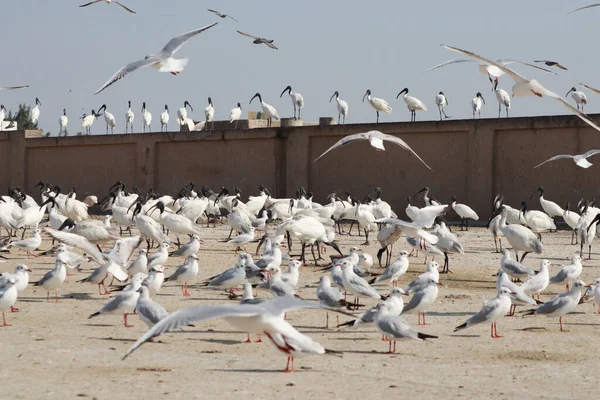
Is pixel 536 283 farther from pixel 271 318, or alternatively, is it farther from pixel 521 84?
pixel 271 318

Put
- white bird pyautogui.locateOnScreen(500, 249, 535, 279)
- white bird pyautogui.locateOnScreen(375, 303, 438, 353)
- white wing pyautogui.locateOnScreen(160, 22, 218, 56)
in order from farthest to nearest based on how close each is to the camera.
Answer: white bird pyautogui.locateOnScreen(500, 249, 535, 279) < white wing pyautogui.locateOnScreen(160, 22, 218, 56) < white bird pyautogui.locateOnScreen(375, 303, 438, 353)

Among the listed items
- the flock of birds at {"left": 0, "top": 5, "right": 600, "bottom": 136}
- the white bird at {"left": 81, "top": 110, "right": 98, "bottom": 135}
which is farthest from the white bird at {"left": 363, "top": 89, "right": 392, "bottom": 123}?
the white bird at {"left": 81, "top": 110, "right": 98, "bottom": 135}

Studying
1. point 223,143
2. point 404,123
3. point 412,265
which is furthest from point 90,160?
point 412,265

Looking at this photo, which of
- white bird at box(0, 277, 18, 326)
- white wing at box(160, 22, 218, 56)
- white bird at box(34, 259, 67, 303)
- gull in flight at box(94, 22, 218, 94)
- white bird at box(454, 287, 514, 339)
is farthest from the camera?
white wing at box(160, 22, 218, 56)

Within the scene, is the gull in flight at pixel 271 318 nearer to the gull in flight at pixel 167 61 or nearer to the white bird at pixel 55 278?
the gull in flight at pixel 167 61

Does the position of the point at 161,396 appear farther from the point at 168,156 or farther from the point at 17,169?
the point at 17,169

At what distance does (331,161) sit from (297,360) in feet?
71.5

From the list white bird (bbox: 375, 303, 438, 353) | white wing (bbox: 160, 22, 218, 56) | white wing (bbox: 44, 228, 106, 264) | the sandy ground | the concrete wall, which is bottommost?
the sandy ground

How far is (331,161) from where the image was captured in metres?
30.5

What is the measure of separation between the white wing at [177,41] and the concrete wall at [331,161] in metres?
14.6

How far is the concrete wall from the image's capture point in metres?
26.1

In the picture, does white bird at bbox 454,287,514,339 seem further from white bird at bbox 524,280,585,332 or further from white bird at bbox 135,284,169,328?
white bird at bbox 135,284,169,328

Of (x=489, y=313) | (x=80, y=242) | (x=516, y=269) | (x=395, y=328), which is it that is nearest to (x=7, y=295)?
(x=80, y=242)

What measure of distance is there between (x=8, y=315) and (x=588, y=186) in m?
17.5
